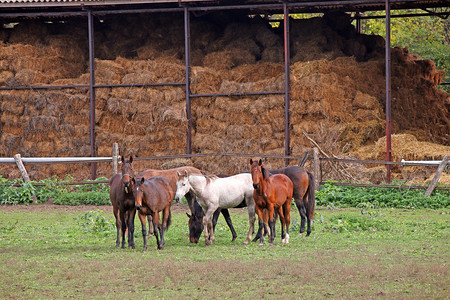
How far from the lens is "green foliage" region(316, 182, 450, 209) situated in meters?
18.3

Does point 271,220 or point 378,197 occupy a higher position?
point 271,220

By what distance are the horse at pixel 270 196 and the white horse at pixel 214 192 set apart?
390mm

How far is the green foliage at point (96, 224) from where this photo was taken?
14.9 m

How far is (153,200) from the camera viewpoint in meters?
12.3

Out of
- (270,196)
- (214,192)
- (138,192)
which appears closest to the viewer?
(138,192)

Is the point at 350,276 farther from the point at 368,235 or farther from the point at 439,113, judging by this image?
the point at 439,113

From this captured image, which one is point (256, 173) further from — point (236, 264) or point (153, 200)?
point (236, 264)

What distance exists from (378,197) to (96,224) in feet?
26.9

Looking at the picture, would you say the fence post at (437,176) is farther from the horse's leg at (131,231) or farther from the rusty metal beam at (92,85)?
the rusty metal beam at (92,85)

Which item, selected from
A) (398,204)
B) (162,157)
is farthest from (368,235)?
(162,157)

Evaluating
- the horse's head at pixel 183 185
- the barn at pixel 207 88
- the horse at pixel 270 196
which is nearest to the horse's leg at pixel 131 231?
the horse's head at pixel 183 185

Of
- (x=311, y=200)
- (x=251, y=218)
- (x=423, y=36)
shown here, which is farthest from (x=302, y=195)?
(x=423, y=36)

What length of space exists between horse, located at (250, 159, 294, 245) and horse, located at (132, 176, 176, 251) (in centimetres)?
A: 171

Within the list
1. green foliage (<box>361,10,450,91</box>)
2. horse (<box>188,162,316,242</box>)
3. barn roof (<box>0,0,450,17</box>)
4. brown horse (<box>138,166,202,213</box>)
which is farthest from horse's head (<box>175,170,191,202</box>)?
green foliage (<box>361,10,450,91</box>)
